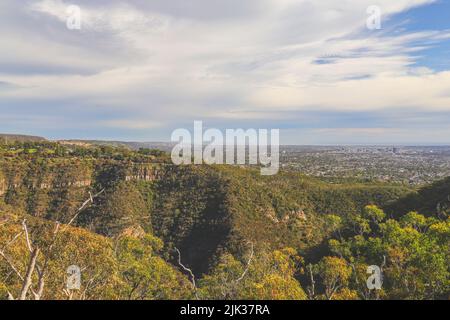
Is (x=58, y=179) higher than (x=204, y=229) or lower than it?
higher

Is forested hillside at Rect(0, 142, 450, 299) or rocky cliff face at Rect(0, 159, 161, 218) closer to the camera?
forested hillside at Rect(0, 142, 450, 299)

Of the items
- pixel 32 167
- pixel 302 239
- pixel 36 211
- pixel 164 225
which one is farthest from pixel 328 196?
pixel 32 167

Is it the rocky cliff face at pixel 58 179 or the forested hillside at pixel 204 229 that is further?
the rocky cliff face at pixel 58 179

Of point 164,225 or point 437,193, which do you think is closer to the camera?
point 437,193

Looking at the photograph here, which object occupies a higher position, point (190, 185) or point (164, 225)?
point (190, 185)

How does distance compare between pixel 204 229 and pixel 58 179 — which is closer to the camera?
pixel 204 229
